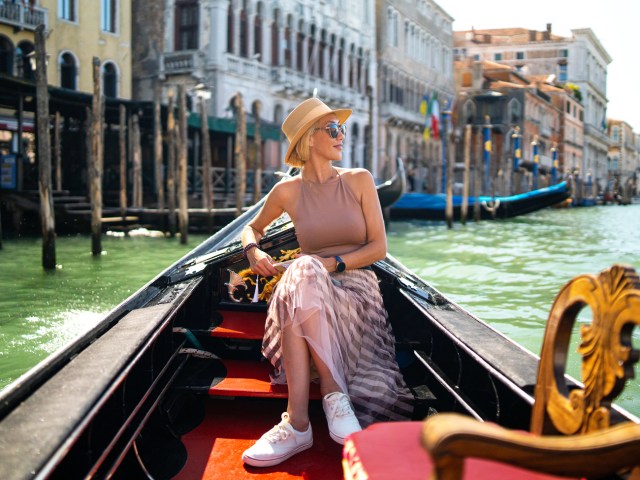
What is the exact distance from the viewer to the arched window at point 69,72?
1127 centimetres

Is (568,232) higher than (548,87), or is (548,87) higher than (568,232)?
(548,87)

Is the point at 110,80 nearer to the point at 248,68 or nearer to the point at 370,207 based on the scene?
the point at 248,68

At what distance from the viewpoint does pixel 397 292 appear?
2131 mm

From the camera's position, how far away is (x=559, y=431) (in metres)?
0.84

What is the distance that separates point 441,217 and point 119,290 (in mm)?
9378

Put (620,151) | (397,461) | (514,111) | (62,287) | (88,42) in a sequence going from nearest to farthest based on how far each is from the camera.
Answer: (397,461) < (62,287) < (88,42) < (514,111) < (620,151)

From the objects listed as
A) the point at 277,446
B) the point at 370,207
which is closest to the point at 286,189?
the point at 370,207

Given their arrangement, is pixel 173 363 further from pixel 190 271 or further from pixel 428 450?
pixel 428 450

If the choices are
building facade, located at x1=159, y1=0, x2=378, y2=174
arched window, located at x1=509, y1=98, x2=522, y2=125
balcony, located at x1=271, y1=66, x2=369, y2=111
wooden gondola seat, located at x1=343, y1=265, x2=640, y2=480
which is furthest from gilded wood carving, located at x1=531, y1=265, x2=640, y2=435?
arched window, located at x1=509, y1=98, x2=522, y2=125

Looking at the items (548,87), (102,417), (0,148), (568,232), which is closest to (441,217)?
(568,232)

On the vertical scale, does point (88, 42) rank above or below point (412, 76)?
below

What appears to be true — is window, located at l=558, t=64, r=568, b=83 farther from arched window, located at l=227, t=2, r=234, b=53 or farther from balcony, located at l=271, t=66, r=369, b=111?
arched window, located at l=227, t=2, r=234, b=53

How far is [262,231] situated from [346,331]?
45 centimetres

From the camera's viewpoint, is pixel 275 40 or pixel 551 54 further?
pixel 551 54
